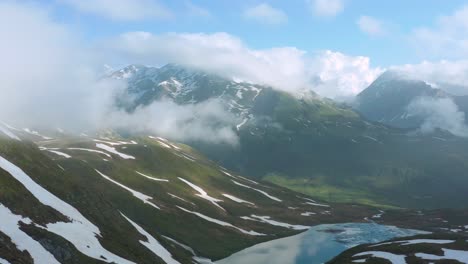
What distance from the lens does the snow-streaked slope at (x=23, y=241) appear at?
4853cm

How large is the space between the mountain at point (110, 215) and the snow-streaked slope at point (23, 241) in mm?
115

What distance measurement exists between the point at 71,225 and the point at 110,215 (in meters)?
26.5

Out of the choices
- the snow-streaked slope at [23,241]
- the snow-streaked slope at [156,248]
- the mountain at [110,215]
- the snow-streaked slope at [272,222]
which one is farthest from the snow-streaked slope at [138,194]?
the snow-streaked slope at [23,241]

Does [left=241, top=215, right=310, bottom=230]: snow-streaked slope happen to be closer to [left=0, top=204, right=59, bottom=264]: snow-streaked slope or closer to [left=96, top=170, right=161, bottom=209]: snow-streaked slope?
[left=96, top=170, right=161, bottom=209]: snow-streaked slope

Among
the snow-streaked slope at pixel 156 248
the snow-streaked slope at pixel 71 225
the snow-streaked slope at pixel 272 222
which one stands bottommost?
the snow-streaked slope at pixel 272 222

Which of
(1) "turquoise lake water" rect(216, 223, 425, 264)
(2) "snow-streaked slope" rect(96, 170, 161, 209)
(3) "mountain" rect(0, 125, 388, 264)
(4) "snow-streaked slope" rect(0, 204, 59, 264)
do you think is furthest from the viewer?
(2) "snow-streaked slope" rect(96, 170, 161, 209)

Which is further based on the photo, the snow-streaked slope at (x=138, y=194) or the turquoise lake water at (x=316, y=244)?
the snow-streaked slope at (x=138, y=194)

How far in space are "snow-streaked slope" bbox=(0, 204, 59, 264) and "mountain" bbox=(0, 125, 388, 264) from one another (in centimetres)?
12

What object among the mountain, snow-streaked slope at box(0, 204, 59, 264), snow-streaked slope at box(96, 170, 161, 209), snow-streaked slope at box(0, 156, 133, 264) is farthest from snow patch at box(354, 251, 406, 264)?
snow-streaked slope at box(96, 170, 161, 209)

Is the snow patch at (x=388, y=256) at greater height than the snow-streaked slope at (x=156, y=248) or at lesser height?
greater

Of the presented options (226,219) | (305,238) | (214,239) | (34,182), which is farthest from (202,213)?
(34,182)

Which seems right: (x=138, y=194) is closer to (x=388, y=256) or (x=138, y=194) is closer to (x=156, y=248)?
(x=156, y=248)

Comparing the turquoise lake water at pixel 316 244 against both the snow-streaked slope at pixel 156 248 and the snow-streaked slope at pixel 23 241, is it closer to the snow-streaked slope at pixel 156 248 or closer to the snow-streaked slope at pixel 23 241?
the snow-streaked slope at pixel 156 248

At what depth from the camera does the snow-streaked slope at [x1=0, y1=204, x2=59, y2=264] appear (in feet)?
159
